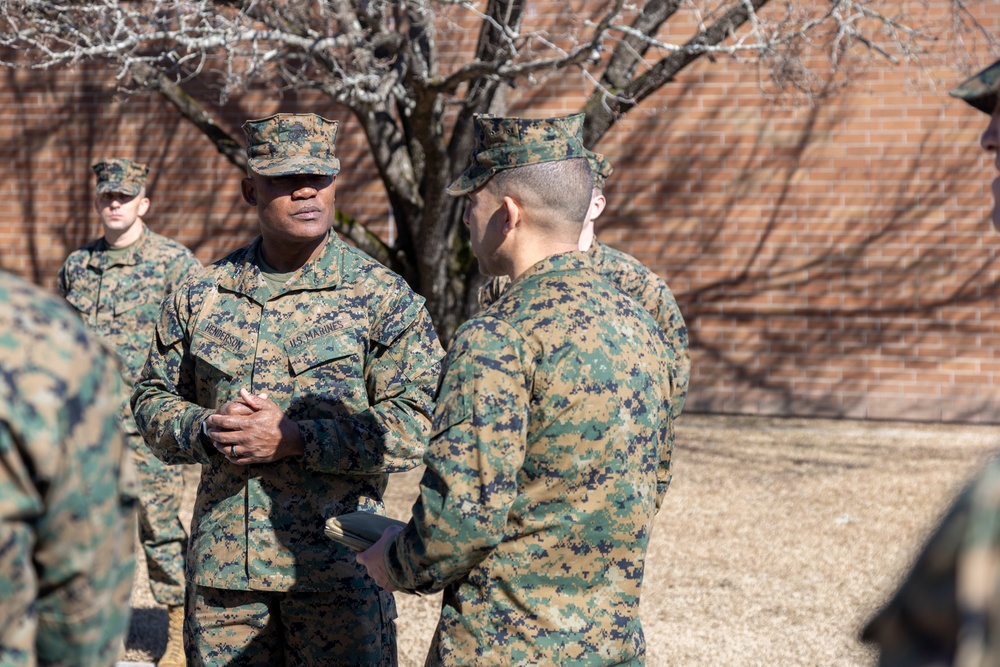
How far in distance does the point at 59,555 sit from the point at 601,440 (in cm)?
115

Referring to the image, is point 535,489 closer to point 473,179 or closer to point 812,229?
point 473,179

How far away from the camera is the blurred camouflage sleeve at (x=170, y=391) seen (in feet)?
11.0

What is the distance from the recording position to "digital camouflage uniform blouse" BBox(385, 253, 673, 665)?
90.5 inches

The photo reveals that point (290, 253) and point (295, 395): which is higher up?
point (290, 253)

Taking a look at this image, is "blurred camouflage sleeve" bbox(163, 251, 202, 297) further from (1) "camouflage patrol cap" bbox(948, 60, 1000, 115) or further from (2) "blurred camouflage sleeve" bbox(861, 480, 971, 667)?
(2) "blurred camouflage sleeve" bbox(861, 480, 971, 667)

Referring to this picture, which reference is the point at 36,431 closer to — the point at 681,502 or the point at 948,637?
the point at 948,637

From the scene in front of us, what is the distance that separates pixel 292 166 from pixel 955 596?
2.70m

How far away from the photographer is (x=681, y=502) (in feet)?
25.7

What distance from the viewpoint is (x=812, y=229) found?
34.1 ft

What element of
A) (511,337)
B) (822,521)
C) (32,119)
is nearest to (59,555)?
(511,337)

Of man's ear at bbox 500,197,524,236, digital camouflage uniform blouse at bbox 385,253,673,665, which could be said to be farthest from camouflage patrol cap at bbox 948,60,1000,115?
→ man's ear at bbox 500,197,524,236

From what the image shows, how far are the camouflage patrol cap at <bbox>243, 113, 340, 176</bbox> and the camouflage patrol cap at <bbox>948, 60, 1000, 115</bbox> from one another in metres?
2.16

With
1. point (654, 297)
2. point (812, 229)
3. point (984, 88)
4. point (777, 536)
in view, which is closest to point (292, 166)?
point (654, 297)

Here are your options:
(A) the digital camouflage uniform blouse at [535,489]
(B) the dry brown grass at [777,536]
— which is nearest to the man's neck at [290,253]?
(A) the digital camouflage uniform blouse at [535,489]
